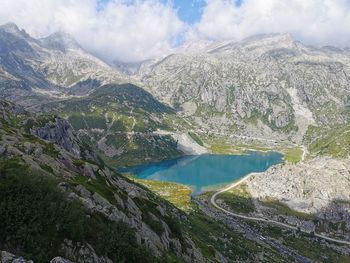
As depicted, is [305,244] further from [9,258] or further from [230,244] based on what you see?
[9,258]

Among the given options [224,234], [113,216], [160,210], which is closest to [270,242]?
[224,234]

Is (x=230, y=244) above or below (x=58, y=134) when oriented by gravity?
A: below

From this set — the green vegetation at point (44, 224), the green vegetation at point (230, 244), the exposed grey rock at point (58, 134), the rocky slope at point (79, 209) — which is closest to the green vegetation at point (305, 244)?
the green vegetation at point (230, 244)

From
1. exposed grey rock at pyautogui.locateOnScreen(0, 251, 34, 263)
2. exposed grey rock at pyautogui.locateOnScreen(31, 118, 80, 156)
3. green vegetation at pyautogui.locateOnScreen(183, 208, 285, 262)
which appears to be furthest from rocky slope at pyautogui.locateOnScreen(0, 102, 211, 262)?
exposed grey rock at pyautogui.locateOnScreen(31, 118, 80, 156)

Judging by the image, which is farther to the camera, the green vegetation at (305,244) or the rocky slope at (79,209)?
the green vegetation at (305,244)

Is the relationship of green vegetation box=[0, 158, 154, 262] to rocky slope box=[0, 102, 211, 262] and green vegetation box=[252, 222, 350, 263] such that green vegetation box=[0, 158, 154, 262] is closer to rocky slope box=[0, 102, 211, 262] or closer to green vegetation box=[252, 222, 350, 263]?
rocky slope box=[0, 102, 211, 262]

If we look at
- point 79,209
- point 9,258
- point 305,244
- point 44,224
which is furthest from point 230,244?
point 9,258

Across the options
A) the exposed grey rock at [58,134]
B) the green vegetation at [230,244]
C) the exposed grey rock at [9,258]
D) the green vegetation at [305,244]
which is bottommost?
the green vegetation at [305,244]

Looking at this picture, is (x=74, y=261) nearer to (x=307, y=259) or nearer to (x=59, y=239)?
(x=59, y=239)

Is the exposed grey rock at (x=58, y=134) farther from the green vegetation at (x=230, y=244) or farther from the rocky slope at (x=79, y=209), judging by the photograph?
the rocky slope at (x=79, y=209)
